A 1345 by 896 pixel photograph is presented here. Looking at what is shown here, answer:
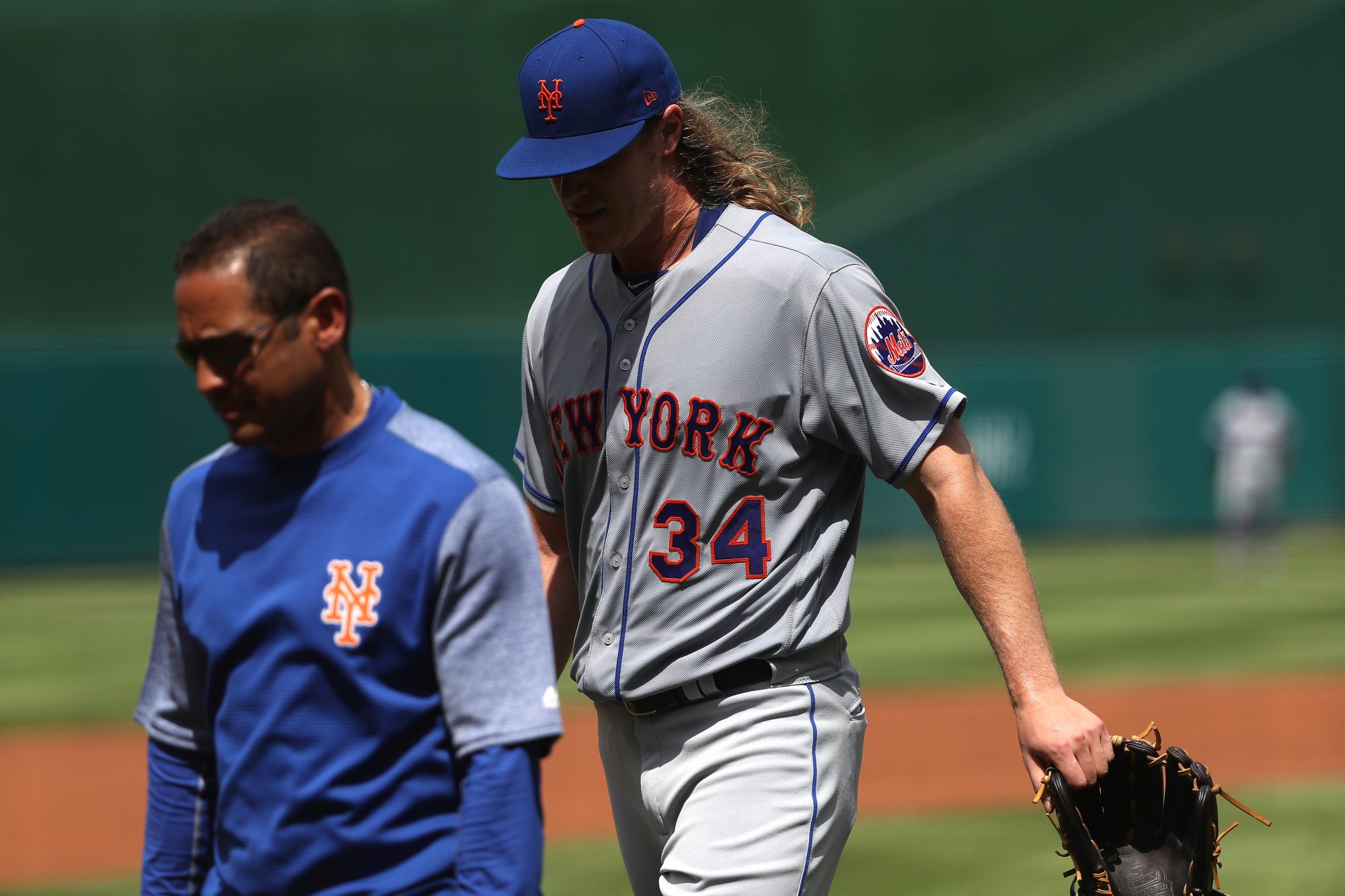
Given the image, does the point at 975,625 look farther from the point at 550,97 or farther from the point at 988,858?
the point at 550,97

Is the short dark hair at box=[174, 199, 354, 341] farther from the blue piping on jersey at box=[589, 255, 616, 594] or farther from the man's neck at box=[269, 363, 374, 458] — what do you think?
the blue piping on jersey at box=[589, 255, 616, 594]

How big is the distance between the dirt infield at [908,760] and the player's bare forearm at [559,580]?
11.5ft

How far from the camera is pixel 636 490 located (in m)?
2.75

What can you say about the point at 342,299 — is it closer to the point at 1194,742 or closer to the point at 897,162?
the point at 1194,742

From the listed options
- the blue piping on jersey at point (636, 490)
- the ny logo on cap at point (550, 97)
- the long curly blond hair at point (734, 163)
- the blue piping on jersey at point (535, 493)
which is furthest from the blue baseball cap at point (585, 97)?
the blue piping on jersey at point (535, 493)

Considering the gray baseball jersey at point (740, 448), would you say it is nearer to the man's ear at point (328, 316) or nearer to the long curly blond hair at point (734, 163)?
the long curly blond hair at point (734, 163)

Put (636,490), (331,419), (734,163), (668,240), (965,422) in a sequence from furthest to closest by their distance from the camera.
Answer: (965,422) → (734,163) → (668,240) → (636,490) → (331,419)

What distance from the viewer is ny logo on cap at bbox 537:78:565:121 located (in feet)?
8.85

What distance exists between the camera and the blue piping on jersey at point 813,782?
2605 millimetres

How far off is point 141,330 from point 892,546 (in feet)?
33.0

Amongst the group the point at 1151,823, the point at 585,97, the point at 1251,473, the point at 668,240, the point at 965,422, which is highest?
the point at 965,422

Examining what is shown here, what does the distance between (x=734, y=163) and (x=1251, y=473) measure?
14.8 metres

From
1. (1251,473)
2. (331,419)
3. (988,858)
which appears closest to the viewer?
(331,419)

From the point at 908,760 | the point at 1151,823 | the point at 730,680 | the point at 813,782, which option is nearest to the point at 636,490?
the point at 730,680
